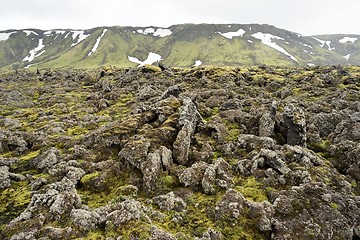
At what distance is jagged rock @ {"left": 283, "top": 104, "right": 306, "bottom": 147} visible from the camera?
2383 centimetres

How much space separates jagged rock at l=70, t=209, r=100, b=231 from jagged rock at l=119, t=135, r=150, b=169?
587 centimetres

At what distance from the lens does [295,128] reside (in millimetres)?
23984

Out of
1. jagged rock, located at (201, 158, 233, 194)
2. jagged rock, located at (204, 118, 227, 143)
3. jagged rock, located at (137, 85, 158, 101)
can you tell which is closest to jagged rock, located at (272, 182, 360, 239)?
jagged rock, located at (201, 158, 233, 194)

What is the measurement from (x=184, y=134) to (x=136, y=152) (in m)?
4.21

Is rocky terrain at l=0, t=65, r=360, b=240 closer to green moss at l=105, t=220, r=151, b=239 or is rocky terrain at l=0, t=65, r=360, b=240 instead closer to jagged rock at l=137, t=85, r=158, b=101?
green moss at l=105, t=220, r=151, b=239

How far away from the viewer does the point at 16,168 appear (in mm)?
22609

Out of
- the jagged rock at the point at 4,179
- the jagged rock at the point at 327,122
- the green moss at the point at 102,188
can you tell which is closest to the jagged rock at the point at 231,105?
the jagged rock at the point at 327,122

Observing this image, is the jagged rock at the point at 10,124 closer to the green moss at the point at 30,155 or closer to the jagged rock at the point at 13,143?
the jagged rock at the point at 13,143

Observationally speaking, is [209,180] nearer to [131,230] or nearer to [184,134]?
[184,134]

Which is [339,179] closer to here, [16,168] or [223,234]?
[223,234]

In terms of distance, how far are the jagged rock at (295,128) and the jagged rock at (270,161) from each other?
16.2 ft

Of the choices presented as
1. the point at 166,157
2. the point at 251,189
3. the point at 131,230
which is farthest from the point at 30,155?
the point at 251,189

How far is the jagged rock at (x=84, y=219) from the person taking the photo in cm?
1354

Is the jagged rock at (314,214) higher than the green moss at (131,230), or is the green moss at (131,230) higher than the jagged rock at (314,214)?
the green moss at (131,230)
